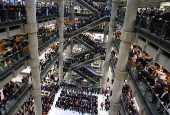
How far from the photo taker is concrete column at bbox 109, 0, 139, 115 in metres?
9.16

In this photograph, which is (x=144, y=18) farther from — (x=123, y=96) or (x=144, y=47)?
(x=123, y=96)

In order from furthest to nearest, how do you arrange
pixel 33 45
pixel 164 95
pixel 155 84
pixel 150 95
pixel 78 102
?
1. pixel 78 102
2. pixel 33 45
3. pixel 155 84
4. pixel 150 95
5. pixel 164 95

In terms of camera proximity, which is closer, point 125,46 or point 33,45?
point 125,46

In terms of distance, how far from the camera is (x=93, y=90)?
2242cm

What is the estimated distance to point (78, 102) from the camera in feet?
63.8

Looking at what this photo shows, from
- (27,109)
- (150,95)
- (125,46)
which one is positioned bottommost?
(27,109)

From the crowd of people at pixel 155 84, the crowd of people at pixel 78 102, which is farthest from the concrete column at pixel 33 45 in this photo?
the crowd of people at pixel 155 84

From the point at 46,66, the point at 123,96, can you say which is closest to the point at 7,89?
the point at 46,66

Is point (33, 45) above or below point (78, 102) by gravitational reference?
above

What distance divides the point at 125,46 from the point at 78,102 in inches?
492

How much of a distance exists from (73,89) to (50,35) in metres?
10.2

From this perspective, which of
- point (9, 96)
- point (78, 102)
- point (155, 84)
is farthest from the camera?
point (78, 102)

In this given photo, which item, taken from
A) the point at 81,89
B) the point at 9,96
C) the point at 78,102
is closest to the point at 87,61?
the point at 81,89

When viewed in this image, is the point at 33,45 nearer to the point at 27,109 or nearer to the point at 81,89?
the point at 27,109
